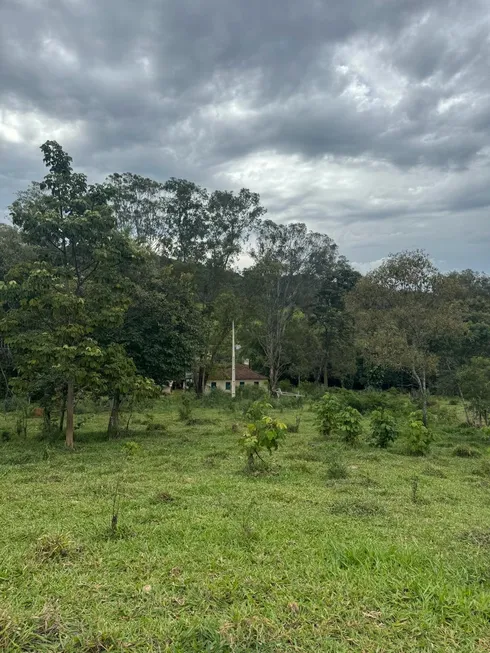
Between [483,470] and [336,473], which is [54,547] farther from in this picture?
[483,470]

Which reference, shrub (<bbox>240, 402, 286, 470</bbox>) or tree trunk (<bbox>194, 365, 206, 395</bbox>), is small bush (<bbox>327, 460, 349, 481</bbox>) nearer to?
shrub (<bbox>240, 402, 286, 470</bbox>)

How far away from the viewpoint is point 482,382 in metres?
14.6

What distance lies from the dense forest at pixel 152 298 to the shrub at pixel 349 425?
4150mm

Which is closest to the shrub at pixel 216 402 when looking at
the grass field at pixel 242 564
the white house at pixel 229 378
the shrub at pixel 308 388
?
the shrub at pixel 308 388

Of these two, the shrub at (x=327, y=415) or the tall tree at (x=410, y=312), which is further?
the tall tree at (x=410, y=312)

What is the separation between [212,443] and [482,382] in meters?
8.81

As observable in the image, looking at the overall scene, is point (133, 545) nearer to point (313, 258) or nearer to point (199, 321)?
point (199, 321)

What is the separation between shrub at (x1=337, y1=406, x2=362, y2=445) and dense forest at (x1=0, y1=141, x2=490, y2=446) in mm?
4150

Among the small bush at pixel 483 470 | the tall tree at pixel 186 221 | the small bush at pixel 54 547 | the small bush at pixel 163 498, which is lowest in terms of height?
the small bush at pixel 483 470

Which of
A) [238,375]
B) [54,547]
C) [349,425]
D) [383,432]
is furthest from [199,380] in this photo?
[54,547]

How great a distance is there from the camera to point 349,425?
38.3ft

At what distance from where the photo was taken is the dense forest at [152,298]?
33.6ft

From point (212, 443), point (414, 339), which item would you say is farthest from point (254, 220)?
point (212, 443)

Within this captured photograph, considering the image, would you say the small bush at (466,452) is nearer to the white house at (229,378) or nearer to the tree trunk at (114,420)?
the tree trunk at (114,420)
